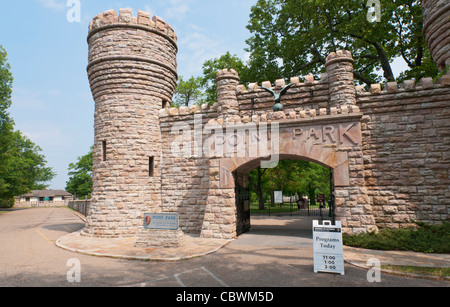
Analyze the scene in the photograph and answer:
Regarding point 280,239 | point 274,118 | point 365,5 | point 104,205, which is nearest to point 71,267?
point 104,205

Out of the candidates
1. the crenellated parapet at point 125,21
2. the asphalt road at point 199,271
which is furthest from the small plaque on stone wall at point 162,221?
the crenellated parapet at point 125,21

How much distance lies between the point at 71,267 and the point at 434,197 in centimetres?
1097

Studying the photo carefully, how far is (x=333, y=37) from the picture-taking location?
62.2ft

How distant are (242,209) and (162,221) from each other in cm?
365

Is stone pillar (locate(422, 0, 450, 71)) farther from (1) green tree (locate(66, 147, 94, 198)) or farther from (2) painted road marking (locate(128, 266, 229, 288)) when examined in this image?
(1) green tree (locate(66, 147, 94, 198))

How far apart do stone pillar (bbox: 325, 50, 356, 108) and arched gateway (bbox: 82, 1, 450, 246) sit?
0.04 metres

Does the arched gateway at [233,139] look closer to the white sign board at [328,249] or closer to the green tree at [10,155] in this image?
the white sign board at [328,249]

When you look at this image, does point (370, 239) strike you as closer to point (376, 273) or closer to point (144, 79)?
point (376, 273)

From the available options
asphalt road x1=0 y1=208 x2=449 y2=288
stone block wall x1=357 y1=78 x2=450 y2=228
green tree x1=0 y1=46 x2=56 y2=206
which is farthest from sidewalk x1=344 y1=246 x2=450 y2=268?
green tree x1=0 y1=46 x2=56 y2=206

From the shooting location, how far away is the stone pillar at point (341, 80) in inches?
414

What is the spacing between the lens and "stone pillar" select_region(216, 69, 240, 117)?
12102mm

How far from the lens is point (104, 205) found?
38.4ft

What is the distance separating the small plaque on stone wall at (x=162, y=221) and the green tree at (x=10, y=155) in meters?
24.5

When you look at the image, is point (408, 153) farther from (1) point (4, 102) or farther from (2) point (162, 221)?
(1) point (4, 102)
